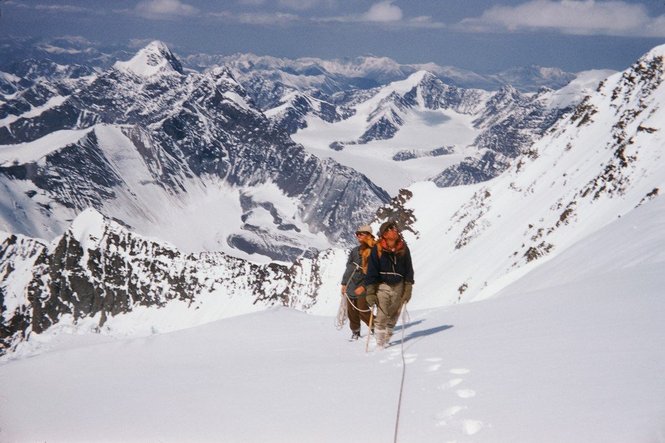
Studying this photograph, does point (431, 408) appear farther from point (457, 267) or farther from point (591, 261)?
point (457, 267)

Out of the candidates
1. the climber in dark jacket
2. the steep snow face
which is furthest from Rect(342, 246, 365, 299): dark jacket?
the steep snow face

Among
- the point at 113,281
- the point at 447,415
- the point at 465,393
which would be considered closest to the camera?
the point at 447,415

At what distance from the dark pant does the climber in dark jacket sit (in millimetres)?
1497

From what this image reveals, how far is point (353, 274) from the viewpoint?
13312mm

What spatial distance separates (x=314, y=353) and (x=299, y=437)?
5132 millimetres

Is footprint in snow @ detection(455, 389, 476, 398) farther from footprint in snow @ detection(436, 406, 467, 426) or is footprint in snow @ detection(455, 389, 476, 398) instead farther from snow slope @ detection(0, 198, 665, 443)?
footprint in snow @ detection(436, 406, 467, 426)

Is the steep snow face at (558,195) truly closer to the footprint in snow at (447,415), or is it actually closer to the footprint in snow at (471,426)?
the footprint in snow at (447,415)

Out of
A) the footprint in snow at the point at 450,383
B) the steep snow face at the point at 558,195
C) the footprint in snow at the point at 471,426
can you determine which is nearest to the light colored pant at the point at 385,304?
the footprint in snow at the point at 450,383

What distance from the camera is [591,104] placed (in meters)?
85.7

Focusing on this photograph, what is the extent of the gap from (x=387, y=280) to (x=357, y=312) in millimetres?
2313

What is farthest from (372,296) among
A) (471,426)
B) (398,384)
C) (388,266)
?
(471,426)

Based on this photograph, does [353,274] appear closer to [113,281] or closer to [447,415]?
[447,415]

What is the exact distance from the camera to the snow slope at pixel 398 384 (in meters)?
5.90

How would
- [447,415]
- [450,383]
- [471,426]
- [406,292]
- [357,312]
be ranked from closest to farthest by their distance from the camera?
[471,426]
[447,415]
[450,383]
[406,292]
[357,312]
